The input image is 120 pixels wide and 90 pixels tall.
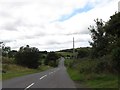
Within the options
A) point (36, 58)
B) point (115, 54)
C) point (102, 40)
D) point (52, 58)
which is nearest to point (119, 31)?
point (115, 54)

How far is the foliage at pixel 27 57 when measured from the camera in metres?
84.9

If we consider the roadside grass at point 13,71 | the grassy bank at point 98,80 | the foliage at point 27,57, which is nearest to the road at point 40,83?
the grassy bank at point 98,80

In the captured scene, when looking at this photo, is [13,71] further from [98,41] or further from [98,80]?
[98,80]

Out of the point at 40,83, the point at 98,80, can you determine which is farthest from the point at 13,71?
the point at 98,80

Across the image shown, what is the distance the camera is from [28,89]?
18906 millimetres

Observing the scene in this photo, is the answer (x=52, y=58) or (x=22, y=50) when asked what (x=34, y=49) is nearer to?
(x=22, y=50)

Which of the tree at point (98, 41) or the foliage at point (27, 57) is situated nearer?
the tree at point (98, 41)

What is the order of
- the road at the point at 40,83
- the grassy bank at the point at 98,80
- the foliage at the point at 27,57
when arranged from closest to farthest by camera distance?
the grassy bank at the point at 98,80 → the road at the point at 40,83 → the foliage at the point at 27,57

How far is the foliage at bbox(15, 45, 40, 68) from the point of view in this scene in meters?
84.9

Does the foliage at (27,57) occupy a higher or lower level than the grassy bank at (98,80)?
higher

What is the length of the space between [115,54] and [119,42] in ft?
9.90

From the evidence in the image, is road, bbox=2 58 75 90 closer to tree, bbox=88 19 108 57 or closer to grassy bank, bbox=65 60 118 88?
grassy bank, bbox=65 60 118 88

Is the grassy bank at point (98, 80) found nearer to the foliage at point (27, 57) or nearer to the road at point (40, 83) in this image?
the road at point (40, 83)

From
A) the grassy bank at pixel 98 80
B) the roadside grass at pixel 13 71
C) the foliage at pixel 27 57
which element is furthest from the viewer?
the foliage at pixel 27 57
